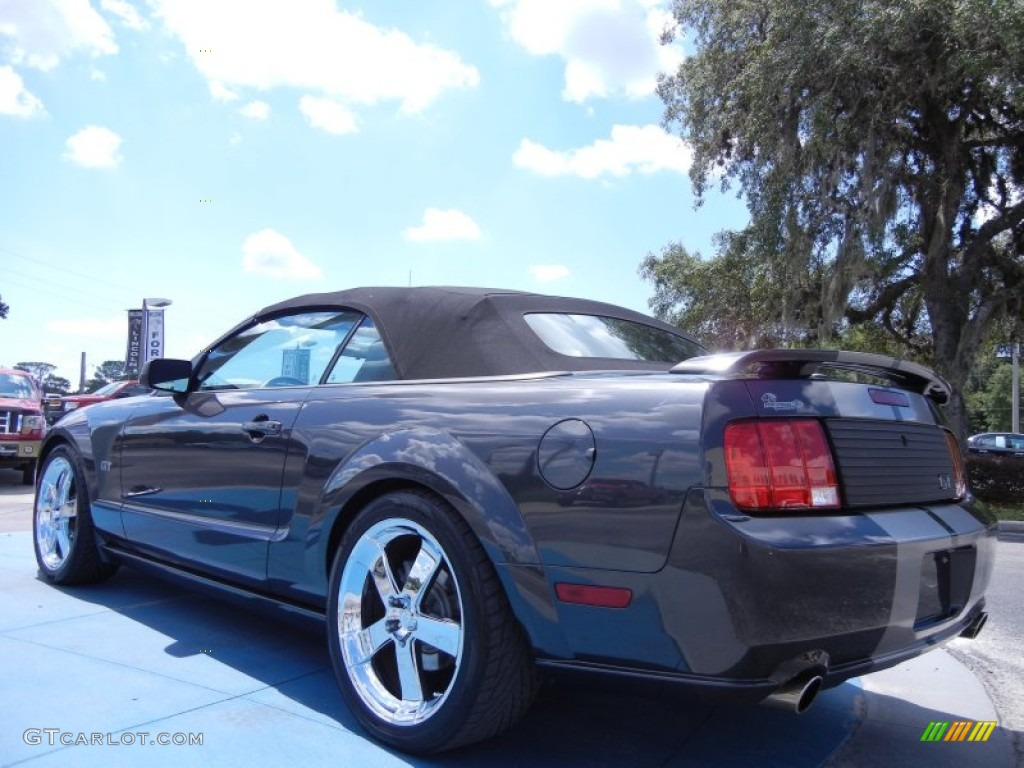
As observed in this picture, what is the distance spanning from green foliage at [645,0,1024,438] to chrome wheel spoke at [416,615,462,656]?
40.3 feet

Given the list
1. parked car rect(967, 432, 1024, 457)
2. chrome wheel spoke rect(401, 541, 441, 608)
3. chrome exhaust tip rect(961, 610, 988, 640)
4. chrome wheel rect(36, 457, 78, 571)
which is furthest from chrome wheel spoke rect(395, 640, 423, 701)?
parked car rect(967, 432, 1024, 457)

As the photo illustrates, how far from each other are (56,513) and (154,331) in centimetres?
1813

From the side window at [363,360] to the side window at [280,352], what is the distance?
0.23 feet

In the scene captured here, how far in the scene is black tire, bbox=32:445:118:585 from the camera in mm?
4453

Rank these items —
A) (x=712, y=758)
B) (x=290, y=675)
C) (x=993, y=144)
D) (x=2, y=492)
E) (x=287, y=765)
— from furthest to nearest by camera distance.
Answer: (x=993, y=144) → (x=2, y=492) → (x=290, y=675) → (x=712, y=758) → (x=287, y=765)

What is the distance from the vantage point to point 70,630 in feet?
12.3

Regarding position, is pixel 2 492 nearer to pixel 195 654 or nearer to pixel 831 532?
pixel 195 654

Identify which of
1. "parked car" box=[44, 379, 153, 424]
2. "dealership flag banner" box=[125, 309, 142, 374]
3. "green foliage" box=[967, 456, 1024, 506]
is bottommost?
"green foliage" box=[967, 456, 1024, 506]

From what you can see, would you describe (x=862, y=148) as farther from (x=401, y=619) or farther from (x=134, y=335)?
(x=134, y=335)

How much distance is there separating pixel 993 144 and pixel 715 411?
15.8 m

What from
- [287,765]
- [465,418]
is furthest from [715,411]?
[287,765]

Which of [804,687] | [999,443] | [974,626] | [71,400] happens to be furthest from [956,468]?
[999,443]

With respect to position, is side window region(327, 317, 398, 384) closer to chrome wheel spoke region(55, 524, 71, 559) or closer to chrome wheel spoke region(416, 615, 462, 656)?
chrome wheel spoke region(416, 615, 462, 656)

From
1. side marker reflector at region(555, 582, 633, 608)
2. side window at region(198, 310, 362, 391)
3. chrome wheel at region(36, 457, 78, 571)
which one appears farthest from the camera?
chrome wheel at region(36, 457, 78, 571)
